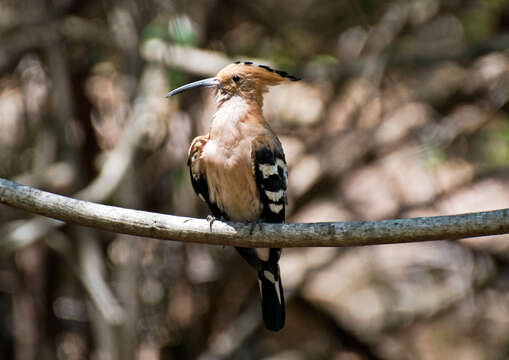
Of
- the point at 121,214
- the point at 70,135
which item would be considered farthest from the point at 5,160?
the point at 121,214

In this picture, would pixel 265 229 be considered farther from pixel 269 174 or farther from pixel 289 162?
pixel 289 162

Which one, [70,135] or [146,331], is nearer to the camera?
[70,135]

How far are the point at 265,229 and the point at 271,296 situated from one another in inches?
36.2

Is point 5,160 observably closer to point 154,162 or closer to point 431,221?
point 154,162

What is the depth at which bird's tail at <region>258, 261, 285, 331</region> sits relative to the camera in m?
3.67

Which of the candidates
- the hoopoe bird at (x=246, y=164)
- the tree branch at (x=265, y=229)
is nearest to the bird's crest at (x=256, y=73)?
the hoopoe bird at (x=246, y=164)

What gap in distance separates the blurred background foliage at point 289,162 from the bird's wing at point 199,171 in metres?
1.68

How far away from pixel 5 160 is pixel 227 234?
3.90m

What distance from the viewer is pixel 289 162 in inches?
264

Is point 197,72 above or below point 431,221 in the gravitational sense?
above

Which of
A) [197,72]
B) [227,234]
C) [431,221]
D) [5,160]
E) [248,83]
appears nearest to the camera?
[431,221]

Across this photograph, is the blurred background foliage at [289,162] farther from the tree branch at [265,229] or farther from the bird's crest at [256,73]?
the tree branch at [265,229]

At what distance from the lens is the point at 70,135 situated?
578 cm

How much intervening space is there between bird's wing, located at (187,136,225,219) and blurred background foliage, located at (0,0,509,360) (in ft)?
5.52
